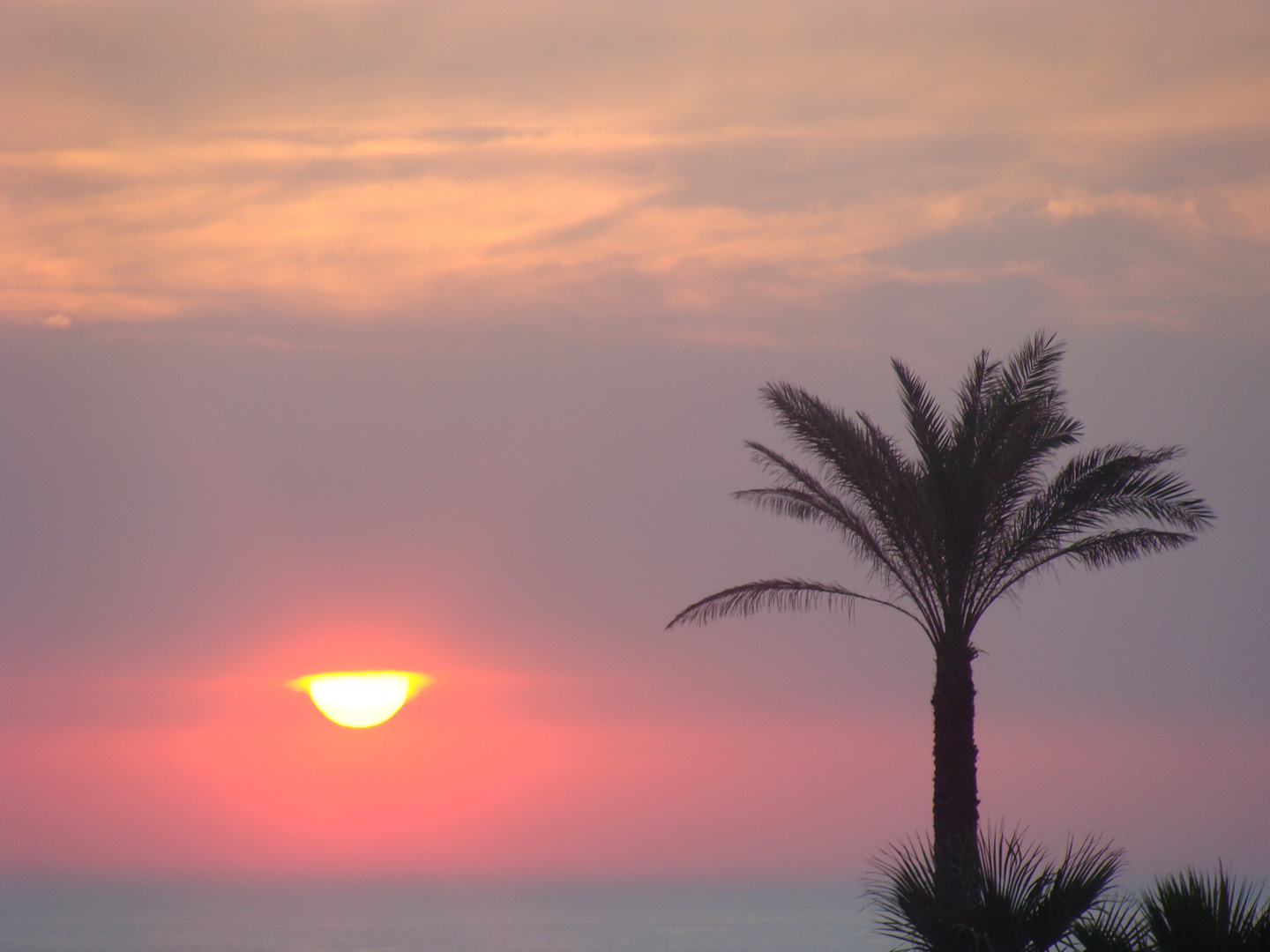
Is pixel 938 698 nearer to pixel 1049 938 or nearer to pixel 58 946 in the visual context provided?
pixel 1049 938

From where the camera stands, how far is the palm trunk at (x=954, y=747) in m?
18.0

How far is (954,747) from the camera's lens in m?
18.2

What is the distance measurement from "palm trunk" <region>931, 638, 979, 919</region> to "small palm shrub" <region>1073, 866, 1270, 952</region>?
4.60 metres

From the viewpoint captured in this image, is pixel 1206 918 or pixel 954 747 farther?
pixel 954 747

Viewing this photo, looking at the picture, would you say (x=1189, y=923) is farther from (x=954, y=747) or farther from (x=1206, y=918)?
(x=954, y=747)

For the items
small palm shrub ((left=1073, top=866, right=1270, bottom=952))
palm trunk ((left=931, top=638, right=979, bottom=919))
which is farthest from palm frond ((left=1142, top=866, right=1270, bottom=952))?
palm trunk ((left=931, top=638, right=979, bottom=919))

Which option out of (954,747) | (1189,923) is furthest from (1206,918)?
(954,747)

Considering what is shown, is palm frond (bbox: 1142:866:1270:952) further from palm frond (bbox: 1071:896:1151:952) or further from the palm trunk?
the palm trunk

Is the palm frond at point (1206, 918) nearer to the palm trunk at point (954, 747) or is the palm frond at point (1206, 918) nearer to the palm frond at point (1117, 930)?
the palm frond at point (1117, 930)

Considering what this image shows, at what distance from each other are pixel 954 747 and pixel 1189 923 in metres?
6.00

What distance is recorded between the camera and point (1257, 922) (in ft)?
39.8

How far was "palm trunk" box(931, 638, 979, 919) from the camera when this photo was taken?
1795cm

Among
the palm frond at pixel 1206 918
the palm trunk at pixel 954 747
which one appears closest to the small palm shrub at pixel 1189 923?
the palm frond at pixel 1206 918

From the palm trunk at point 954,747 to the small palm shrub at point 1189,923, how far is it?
4604mm
